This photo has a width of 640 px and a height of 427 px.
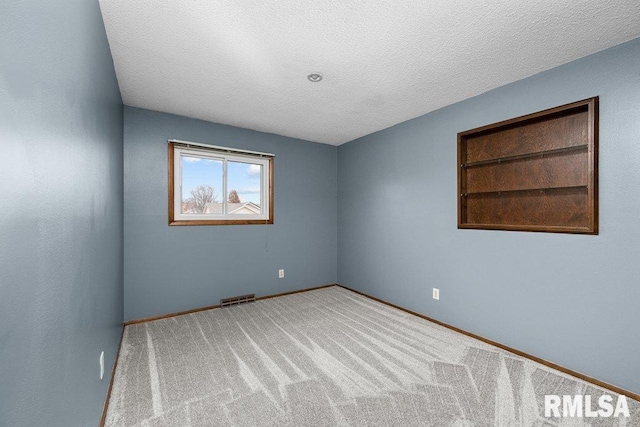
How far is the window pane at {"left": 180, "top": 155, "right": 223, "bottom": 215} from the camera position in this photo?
3455mm

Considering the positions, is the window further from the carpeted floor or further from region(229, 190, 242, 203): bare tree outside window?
the carpeted floor

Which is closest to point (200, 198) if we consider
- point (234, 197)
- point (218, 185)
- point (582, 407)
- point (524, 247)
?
point (218, 185)

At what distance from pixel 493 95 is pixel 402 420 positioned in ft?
9.31

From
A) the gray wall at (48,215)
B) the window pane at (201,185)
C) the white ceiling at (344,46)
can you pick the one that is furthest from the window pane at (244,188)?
the gray wall at (48,215)

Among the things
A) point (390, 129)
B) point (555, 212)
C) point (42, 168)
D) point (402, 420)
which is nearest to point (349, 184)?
point (390, 129)

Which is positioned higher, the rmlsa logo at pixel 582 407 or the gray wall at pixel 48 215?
the gray wall at pixel 48 215

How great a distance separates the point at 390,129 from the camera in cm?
375

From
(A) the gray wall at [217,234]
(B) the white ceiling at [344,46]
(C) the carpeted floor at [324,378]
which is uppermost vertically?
(B) the white ceiling at [344,46]

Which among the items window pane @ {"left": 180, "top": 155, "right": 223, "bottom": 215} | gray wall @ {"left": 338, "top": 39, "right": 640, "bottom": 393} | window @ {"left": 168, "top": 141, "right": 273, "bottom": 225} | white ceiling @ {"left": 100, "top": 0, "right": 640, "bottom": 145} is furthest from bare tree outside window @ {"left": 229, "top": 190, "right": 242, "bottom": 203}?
gray wall @ {"left": 338, "top": 39, "right": 640, "bottom": 393}

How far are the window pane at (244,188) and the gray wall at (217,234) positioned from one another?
244 millimetres

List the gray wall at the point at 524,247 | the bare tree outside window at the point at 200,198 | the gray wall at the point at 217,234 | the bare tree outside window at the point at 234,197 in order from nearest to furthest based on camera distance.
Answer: the gray wall at the point at 524,247 < the gray wall at the point at 217,234 < the bare tree outside window at the point at 200,198 < the bare tree outside window at the point at 234,197

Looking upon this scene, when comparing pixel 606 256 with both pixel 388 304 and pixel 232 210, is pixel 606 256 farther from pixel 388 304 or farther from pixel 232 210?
pixel 232 210

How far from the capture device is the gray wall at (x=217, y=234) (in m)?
3.09

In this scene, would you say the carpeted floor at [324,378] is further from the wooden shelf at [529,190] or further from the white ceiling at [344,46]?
the white ceiling at [344,46]
